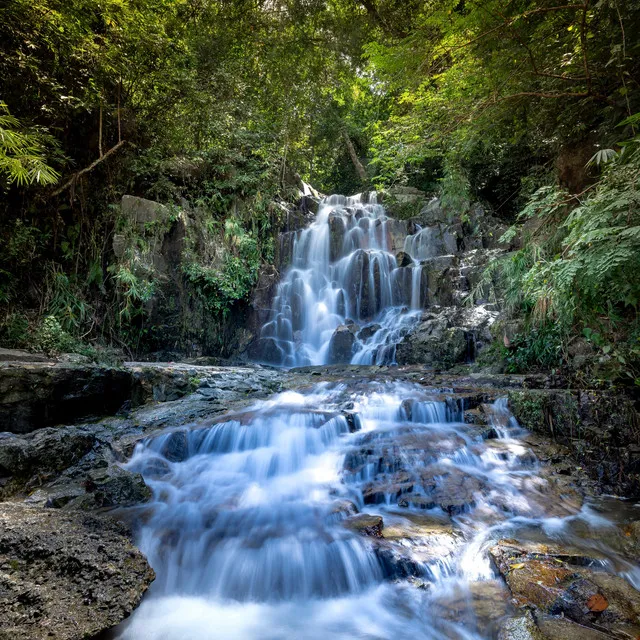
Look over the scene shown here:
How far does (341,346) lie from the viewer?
1002 cm

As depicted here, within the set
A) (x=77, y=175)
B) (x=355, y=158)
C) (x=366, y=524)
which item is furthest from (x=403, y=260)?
(x=355, y=158)

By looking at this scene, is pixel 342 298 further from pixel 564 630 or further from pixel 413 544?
pixel 564 630

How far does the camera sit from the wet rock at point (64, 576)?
210 cm

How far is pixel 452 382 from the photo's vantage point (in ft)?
22.4

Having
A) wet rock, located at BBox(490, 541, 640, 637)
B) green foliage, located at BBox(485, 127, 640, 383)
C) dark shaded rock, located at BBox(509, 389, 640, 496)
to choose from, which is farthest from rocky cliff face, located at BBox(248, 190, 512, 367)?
wet rock, located at BBox(490, 541, 640, 637)

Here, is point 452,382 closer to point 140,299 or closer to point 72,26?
point 140,299

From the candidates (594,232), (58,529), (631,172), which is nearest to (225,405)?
(58,529)

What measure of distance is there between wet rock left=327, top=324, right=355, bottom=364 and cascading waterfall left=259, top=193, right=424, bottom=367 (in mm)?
27

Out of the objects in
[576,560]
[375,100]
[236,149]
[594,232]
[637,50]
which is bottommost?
[576,560]

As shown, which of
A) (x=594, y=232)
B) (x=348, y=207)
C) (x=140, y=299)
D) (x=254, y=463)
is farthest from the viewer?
(x=348, y=207)

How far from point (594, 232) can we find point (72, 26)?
28.2ft

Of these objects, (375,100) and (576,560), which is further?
(375,100)

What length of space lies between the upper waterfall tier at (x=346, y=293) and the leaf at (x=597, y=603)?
6674mm

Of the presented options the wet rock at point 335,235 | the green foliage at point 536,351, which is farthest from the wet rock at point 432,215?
the green foliage at point 536,351
